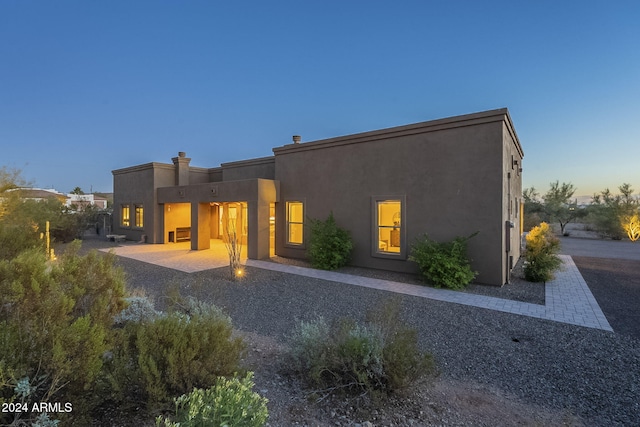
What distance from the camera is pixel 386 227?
965 cm

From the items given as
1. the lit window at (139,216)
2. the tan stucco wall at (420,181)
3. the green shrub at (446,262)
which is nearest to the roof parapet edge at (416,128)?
the tan stucco wall at (420,181)

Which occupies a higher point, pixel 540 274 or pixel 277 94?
pixel 277 94

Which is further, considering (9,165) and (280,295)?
(9,165)

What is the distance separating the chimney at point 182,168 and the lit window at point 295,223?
785 centimetres

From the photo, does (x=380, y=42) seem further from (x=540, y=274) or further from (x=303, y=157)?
(x=540, y=274)

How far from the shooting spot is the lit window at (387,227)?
9523mm

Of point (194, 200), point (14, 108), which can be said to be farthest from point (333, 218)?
point (14, 108)

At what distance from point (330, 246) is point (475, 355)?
6.11 meters

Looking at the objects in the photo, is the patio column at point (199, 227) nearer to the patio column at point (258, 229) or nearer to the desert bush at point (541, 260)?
the patio column at point (258, 229)

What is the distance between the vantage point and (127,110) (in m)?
20.4

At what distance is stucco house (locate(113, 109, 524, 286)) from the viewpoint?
7.82 meters

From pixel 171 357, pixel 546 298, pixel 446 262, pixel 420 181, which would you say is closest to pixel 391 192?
pixel 420 181

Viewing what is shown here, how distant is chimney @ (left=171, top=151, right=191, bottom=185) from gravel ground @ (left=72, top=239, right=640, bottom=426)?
1022 centimetres

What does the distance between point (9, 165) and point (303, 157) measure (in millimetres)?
11689
